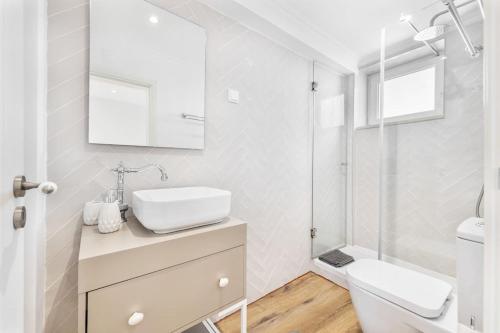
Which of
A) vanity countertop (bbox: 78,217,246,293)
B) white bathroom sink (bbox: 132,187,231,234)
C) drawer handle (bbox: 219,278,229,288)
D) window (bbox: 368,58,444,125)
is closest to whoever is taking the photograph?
vanity countertop (bbox: 78,217,246,293)

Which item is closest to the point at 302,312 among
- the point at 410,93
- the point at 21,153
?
the point at 21,153

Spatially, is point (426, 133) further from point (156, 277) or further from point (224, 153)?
point (156, 277)

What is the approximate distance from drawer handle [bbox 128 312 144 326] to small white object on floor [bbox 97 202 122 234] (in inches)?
13.5

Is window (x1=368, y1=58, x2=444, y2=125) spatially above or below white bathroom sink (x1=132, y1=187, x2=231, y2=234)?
above

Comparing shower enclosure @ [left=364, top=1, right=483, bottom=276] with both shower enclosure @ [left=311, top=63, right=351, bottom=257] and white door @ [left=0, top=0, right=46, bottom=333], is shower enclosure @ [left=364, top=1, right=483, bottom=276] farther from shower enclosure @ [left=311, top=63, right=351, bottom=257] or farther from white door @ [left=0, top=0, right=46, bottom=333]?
white door @ [left=0, top=0, right=46, bottom=333]

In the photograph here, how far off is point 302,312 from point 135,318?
1.24 meters

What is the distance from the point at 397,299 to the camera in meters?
1.14

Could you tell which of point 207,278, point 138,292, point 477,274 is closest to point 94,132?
point 138,292

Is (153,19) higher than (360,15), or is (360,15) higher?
(360,15)

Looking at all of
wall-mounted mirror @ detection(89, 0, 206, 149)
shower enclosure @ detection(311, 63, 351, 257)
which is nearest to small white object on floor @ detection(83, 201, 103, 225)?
wall-mounted mirror @ detection(89, 0, 206, 149)

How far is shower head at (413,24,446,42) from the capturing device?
65.0 inches

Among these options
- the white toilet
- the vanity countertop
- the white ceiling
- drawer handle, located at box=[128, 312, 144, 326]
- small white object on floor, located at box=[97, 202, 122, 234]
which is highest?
the white ceiling

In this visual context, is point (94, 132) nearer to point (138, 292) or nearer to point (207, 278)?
point (138, 292)

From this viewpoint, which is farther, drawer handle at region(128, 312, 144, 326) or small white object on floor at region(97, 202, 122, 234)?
small white object on floor at region(97, 202, 122, 234)
